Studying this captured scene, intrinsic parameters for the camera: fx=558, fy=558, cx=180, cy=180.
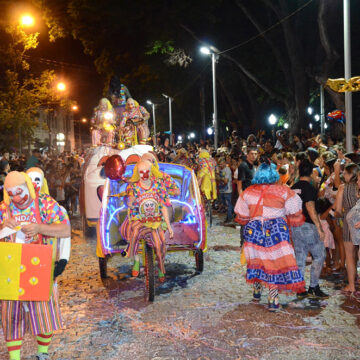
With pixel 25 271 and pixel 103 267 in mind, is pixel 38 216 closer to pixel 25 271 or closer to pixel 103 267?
pixel 25 271

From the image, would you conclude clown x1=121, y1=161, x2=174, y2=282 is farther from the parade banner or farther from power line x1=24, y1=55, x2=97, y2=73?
power line x1=24, y1=55, x2=97, y2=73

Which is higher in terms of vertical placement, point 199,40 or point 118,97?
point 199,40

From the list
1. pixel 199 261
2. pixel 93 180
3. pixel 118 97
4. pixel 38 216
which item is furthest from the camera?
pixel 118 97

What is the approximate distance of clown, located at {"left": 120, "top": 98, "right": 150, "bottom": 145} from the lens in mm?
12648

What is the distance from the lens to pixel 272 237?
258 inches

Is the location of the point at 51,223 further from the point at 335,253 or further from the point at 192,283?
the point at 335,253

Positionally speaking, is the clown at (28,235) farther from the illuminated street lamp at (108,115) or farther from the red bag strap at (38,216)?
the illuminated street lamp at (108,115)

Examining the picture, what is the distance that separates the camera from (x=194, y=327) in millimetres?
6117

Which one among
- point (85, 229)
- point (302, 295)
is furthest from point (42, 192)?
point (85, 229)

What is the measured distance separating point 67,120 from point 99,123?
218 ft

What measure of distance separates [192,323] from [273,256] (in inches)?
48.4

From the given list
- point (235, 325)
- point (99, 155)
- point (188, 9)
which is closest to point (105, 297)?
point (235, 325)

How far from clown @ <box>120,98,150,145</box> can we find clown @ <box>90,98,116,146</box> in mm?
348

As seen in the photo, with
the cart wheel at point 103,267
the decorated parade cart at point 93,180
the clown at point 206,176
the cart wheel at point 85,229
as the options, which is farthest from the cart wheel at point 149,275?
the clown at point 206,176
